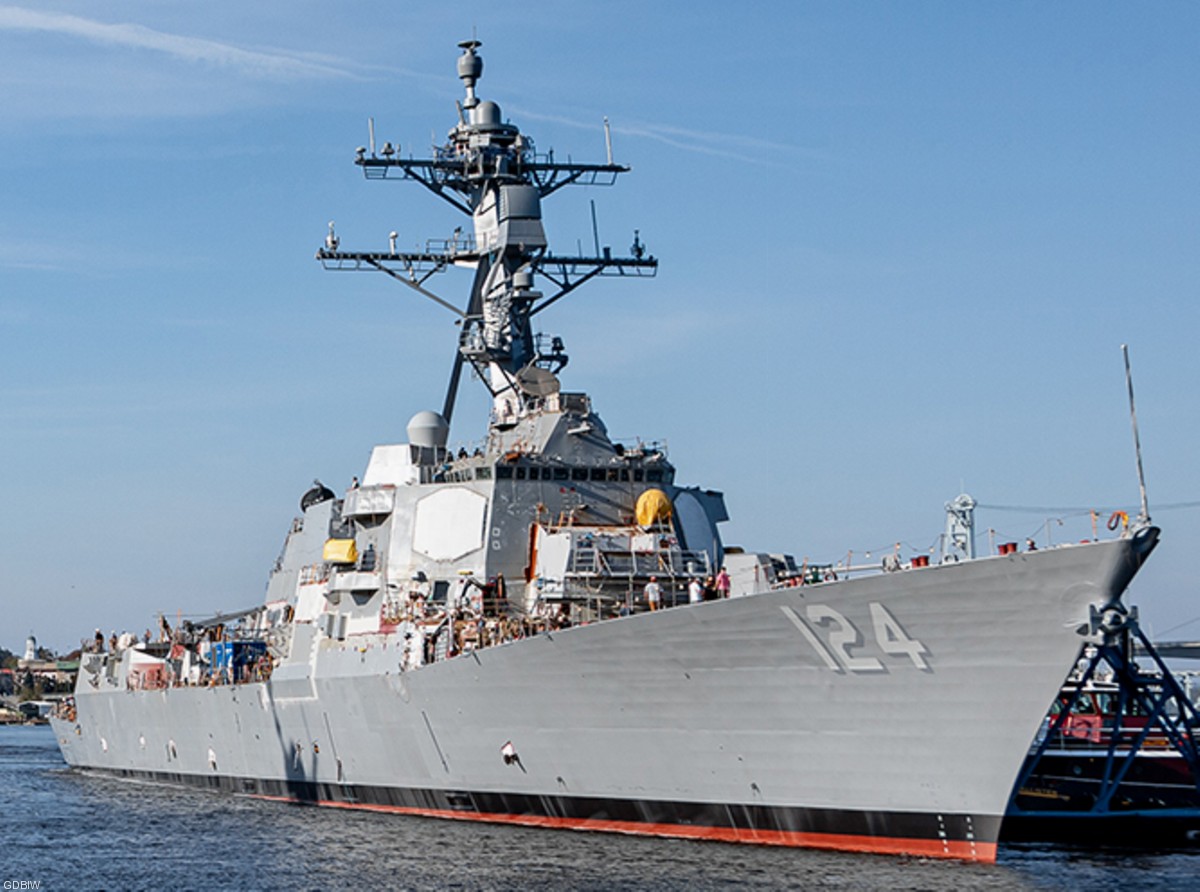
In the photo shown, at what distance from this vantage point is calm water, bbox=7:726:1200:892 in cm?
1623

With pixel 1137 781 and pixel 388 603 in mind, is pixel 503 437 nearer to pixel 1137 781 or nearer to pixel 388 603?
pixel 388 603

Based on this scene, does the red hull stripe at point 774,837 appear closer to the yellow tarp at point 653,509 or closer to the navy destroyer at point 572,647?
the navy destroyer at point 572,647

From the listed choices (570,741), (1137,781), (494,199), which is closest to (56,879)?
(570,741)

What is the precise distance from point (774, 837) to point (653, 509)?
6.21 meters

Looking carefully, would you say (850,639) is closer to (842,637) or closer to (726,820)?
(842,637)

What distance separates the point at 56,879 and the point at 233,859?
2.24 m

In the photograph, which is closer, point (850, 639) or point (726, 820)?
point (850, 639)

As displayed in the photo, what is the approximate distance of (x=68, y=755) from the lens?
41.0m

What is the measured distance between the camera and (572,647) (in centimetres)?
1872

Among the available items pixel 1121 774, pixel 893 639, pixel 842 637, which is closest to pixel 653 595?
pixel 842 637

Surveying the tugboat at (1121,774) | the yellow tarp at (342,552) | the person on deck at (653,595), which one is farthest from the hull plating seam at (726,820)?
the yellow tarp at (342,552)

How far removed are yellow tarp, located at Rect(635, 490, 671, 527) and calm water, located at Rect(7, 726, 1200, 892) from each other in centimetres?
488

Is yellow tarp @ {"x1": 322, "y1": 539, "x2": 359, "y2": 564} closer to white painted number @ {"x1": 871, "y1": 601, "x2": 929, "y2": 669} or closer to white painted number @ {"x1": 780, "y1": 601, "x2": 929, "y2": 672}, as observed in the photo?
white painted number @ {"x1": 780, "y1": 601, "x2": 929, "y2": 672}

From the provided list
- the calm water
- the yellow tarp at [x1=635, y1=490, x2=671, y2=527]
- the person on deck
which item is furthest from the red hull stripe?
the yellow tarp at [x1=635, y1=490, x2=671, y2=527]
